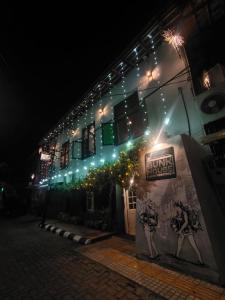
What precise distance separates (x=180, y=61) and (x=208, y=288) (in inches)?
294

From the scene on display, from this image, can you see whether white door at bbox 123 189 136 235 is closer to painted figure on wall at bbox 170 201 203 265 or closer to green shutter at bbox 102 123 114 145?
green shutter at bbox 102 123 114 145

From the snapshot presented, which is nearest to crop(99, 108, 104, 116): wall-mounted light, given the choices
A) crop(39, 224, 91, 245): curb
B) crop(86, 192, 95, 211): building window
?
crop(86, 192, 95, 211): building window

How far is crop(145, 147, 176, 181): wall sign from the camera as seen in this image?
4.83 metres

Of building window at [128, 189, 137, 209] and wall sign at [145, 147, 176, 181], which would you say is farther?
building window at [128, 189, 137, 209]

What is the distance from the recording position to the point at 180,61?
7.07 meters

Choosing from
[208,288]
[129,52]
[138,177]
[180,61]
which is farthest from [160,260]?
[129,52]

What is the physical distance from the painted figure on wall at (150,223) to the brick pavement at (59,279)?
3.63ft

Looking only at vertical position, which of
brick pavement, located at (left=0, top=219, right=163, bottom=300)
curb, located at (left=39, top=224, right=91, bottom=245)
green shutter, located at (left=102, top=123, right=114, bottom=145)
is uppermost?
green shutter, located at (left=102, top=123, right=114, bottom=145)

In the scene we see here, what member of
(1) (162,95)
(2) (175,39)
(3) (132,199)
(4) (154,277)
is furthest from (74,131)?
(4) (154,277)

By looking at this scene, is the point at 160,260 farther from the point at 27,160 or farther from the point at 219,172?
the point at 27,160

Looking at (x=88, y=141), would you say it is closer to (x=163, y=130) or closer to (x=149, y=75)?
(x=149, y=75)

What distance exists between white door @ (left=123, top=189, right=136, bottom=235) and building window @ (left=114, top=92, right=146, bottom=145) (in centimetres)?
296

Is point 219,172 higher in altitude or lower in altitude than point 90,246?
higher

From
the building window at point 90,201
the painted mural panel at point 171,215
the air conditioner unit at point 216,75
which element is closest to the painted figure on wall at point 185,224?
the painted mural panel at point 171,215
